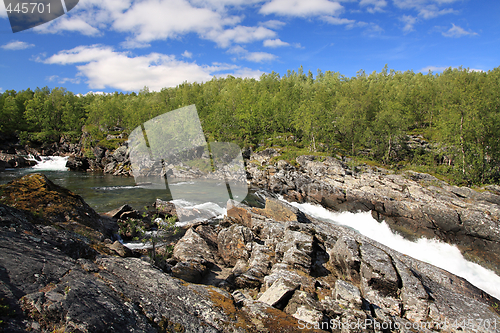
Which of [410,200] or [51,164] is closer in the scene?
[410,200]

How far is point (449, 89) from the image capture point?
60.8 metres

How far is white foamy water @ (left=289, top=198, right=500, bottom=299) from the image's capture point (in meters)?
18.5

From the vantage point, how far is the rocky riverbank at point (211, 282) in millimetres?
4273

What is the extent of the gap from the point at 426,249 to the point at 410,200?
6331 mm

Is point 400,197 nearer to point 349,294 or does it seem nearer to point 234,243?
point 234,243

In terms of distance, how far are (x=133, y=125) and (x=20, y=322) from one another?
79577mm

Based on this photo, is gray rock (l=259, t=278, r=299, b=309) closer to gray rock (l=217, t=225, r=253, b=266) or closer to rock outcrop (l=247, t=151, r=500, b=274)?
gray rock (l=217, t=225, r=253, b=266)

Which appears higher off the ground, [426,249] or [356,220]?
[356,220]

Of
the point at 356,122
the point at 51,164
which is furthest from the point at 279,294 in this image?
the point at 51,164

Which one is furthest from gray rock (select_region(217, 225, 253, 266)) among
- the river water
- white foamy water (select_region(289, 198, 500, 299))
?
white foamy water (select_region(289, 198, 500, 299))

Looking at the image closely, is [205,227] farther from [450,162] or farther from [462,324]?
[450,162]

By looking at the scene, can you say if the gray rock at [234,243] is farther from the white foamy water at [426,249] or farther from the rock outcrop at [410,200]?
the rock outcrop at [410,200]

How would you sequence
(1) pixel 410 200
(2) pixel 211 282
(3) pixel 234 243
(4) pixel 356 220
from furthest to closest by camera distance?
(4) pixel 356 220 → (1) pixel 410 200 → (3) pixel 234 243 → (2) pixel 211 282

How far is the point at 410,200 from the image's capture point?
27.1 m
